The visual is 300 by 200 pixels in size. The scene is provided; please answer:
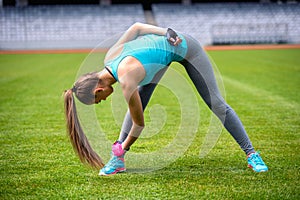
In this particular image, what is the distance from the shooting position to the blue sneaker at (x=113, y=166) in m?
4.28

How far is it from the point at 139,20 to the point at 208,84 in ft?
113

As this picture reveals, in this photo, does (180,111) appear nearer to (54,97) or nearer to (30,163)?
(54,97)

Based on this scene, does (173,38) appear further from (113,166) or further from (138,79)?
(113,166)

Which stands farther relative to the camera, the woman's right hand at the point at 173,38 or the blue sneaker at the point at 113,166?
the blue sneaker at the point at 113,166

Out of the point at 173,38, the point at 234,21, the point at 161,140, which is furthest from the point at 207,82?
the point at 234,21

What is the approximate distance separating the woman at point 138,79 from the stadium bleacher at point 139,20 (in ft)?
101

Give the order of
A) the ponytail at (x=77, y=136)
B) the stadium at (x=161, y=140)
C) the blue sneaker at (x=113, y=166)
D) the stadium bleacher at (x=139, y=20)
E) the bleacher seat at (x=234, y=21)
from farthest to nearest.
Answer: the bleacher seat at (x=234, y=21) → the stadium bleacher at (x=139, y=20) → the blue sneaker at (x=113, y=166) → the ponytail at (x=77, y=136) → the stadium at (x=161, y=140)

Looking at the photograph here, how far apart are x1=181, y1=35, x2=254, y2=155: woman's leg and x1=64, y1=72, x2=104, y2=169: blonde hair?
84 cm

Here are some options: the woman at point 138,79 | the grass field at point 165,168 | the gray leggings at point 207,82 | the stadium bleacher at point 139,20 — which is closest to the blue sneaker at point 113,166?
the woman at point 138,79

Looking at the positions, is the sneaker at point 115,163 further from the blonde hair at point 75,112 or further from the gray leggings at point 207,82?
the gray leggings at point 207,82

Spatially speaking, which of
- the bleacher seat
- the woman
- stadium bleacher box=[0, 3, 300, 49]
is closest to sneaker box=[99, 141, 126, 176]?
the woman

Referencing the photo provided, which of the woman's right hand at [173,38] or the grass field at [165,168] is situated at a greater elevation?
the woman's right hand at [173,38]

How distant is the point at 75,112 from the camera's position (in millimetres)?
4094

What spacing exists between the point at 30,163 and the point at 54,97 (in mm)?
5265
